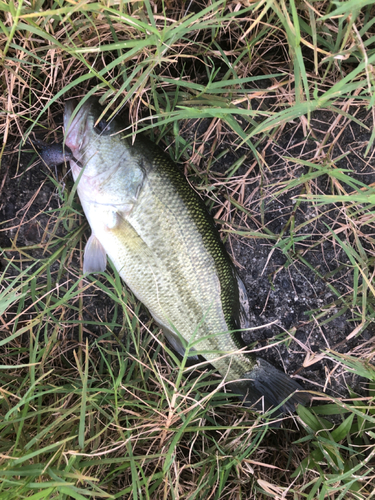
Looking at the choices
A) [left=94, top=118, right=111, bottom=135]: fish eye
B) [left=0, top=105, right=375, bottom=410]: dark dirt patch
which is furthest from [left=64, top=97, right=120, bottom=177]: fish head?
[left=0, top=105, right=375, bottom=410]: dark dirt patch

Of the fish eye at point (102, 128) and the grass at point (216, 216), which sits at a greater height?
the fish eye at point (102, 128)

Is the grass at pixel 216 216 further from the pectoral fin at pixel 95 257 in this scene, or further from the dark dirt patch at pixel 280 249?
the pectoral fin at pixel 95 257

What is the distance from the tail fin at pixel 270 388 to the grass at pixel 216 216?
0.38ft

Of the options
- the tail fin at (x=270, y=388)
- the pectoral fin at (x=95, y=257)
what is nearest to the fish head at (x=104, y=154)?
the pectoral fin at (x=95, y=257)

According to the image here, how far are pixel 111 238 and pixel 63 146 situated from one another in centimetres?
67

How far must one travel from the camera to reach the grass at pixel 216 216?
82.5 inches

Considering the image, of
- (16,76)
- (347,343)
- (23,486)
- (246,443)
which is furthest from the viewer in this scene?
(347,343)

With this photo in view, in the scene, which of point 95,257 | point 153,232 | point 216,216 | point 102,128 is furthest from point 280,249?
point 102,128

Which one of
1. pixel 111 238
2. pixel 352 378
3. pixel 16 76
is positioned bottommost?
pixel 352 378

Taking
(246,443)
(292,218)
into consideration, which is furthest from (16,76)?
(246,443)

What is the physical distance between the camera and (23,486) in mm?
1629

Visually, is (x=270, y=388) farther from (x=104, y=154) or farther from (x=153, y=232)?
(x=104, y=154)

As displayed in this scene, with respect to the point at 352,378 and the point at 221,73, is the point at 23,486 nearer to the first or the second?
the point at 352,378

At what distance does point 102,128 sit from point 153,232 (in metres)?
0.73
